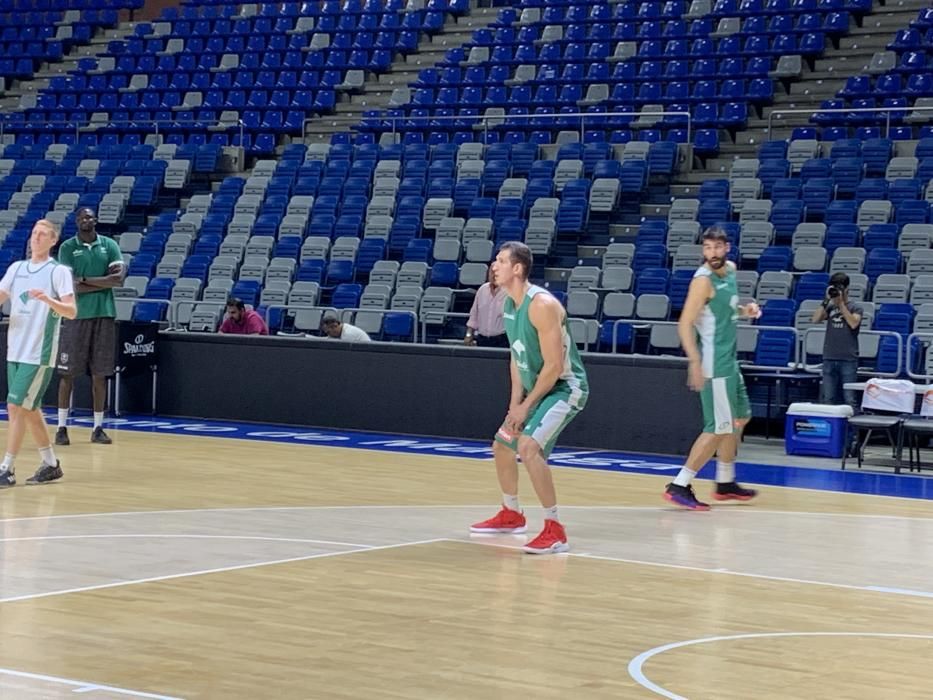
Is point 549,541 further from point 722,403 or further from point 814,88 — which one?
point 814,88

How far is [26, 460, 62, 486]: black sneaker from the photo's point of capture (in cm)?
1152

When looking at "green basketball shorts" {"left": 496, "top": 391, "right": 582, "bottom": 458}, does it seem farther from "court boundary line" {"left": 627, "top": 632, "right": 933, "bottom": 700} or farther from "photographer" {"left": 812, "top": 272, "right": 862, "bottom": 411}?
"photographer" {"left": 812, "top": 272, "right": 862, "bottom": 411}

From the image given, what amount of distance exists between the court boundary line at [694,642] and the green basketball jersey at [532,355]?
2.47 metres

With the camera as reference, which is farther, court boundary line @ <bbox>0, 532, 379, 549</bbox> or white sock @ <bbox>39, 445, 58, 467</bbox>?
white sock @ <bbox>39, 445, 58, 467</bbox>

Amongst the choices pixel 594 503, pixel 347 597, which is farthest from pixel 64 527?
pixel 594 503

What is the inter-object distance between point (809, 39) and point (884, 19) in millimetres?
1487

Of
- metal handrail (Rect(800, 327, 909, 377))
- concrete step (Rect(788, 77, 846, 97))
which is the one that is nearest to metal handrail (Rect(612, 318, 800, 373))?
metal handrail (Rect(800, 327, 909, 377))

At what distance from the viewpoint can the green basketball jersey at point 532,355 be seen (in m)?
8.90

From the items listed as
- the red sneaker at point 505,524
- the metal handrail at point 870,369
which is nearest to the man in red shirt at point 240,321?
the metal handrail at point 870,369

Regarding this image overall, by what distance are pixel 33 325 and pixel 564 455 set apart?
5.63 m

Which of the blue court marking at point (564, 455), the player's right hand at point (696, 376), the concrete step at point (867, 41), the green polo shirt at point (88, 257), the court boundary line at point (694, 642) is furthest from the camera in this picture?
the concrete step at point (867, 41)

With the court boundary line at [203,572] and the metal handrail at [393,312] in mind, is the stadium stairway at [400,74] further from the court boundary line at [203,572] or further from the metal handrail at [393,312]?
the court boundary line at [203,572]

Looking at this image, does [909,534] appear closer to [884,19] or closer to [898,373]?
[898,373]

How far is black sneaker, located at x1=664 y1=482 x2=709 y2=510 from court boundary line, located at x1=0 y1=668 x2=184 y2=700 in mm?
6129
